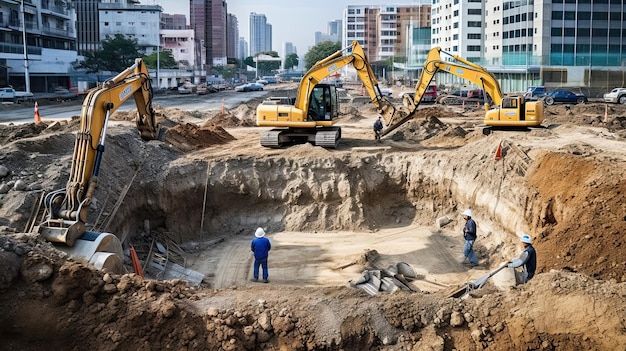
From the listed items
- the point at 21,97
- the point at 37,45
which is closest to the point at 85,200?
the point at 21,97

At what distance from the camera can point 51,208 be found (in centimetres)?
1123

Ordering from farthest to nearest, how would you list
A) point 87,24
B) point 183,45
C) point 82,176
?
1. point 183,45
2. point 87,24
3. point 82,176

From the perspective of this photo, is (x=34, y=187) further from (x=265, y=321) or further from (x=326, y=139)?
(x=326, y=139)

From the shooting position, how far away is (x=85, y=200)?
442 inches

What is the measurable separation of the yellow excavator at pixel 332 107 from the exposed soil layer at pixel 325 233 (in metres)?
0.67

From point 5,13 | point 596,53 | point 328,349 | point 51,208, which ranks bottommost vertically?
point 328,349

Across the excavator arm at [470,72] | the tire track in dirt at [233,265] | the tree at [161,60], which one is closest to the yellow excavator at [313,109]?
the excavator arm at [470,72]

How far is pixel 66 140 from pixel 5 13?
4646cm

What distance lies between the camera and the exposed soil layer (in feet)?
28.6

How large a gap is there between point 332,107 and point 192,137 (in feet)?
17.6

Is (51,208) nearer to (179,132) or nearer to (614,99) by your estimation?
(179,132)

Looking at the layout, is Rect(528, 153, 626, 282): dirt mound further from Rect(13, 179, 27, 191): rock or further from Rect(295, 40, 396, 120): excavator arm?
Rect(13, 179, 27, 191): rock

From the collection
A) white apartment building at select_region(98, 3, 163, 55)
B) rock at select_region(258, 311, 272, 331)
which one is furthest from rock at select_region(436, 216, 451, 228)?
white apartment building at select_region(98, 3, 163, 55)

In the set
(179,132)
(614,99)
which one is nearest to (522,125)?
(179,132)
